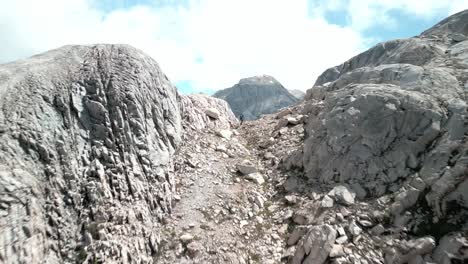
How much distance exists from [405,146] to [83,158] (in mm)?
17710

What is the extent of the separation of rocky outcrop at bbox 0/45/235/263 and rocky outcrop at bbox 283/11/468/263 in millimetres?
9870

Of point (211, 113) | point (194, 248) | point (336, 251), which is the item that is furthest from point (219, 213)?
point (211, 113)

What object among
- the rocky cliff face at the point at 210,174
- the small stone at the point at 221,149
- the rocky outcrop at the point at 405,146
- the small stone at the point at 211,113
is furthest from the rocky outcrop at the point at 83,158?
the rocky outcrop at the point at 405,146

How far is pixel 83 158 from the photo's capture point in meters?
15.1

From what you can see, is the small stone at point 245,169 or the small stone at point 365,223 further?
the small stone at point 245,169

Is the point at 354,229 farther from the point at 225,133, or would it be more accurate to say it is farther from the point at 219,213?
the point at 225,133

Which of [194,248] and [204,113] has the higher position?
[204,113]

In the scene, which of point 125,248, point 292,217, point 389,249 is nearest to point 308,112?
point 292,217

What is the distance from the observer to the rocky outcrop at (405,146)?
493 inches

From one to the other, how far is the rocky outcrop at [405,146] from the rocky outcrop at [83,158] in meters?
9.87

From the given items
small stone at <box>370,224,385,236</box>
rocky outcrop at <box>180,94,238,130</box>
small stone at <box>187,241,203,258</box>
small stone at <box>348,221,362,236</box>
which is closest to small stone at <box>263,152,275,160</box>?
rocky outcrop at <box>180,94,238,130</box>

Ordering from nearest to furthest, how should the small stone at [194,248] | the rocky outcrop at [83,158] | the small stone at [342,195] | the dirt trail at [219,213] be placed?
1. the rocky outcrop at [83,158]
2. the small stone at [194,248]
3. the dirt trail at [219,213]
4. the small stone at [342,195]

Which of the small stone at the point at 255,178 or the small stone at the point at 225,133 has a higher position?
the small stone at the point at 225,133

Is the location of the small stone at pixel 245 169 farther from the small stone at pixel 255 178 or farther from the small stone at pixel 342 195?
the small stone at pixel 342 195
